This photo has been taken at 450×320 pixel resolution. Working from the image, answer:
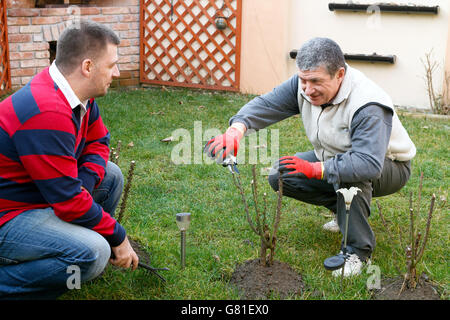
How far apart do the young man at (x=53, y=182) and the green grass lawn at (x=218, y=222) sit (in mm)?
359

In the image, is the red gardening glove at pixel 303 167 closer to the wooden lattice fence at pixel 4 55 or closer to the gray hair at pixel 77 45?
the gray hair at pixel 77 45

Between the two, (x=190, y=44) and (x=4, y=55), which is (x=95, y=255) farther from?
(x=190, y=44)

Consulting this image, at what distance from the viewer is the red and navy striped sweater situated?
2240 mm

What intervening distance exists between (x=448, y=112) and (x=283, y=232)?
370cm

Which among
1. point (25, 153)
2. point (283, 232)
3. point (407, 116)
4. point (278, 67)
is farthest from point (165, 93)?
point (25, 153)

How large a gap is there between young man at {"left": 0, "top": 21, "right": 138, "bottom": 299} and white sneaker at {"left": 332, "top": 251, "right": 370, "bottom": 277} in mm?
1085

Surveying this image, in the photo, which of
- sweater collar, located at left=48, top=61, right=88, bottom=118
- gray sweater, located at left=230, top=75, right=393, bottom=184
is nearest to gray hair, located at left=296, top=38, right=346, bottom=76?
gray sweater, located at left=230, top=75, right=393, bottom=184

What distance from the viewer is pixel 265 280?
2797 mm

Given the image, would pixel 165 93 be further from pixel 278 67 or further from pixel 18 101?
pixel 18 101

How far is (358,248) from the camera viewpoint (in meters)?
3.01

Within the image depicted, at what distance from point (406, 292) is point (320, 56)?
115cm

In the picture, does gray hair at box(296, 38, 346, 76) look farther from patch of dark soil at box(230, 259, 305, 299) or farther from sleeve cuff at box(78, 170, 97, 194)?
sleeve cuff at box(78, 170, 97, 194)

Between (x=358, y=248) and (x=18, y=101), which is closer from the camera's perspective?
(x=18, y=101)

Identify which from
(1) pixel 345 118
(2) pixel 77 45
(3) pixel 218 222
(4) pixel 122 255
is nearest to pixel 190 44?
(3) pixel 218 222
